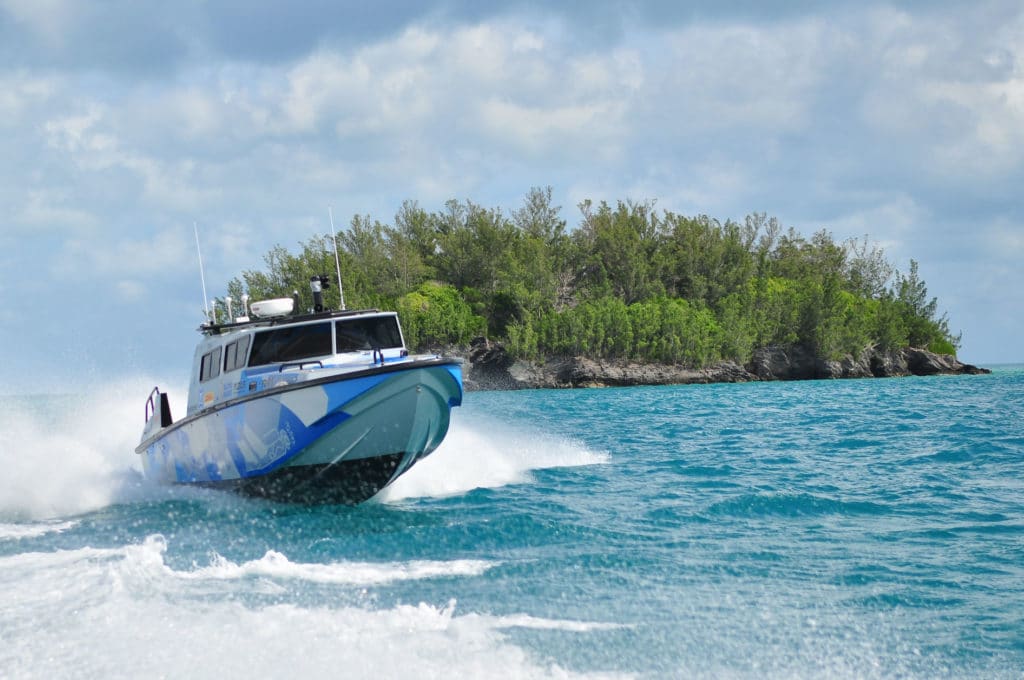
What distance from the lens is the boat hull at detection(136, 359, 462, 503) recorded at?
11.9m

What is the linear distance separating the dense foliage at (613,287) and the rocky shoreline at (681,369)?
106cm

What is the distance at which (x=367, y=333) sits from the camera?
45.1ft

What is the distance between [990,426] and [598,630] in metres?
22.0

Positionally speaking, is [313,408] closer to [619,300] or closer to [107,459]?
[107,459]

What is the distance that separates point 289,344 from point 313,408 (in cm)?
180

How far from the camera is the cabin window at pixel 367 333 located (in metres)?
13.5

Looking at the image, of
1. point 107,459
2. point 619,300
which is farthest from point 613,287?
point 107,459

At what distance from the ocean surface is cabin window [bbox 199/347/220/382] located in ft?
6.64

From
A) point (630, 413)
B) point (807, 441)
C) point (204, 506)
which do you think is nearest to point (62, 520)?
point (204, 506)

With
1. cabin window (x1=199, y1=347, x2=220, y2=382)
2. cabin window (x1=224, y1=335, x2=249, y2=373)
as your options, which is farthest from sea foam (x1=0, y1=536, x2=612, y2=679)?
cabin window (x1=199, y1=347, x2=220, y2=382)

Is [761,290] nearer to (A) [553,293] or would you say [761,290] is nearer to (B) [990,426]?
(A) [553,293]

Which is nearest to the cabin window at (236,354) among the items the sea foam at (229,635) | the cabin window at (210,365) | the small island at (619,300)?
the cabin window at (210,365)

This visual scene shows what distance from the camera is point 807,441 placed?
72.4ft

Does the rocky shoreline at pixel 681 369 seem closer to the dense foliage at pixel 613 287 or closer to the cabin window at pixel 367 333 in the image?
the dense foliage at pixel 613 287
